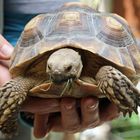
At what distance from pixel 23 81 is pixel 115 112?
324 mm

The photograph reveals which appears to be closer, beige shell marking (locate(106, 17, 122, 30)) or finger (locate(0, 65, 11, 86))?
beige shell marking (locate(106, 17, 122, 30))

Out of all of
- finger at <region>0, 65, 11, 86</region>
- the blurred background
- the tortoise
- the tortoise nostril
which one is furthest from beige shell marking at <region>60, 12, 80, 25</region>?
the blurred background

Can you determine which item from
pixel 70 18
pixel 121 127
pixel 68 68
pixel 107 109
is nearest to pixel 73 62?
pixel 68 68

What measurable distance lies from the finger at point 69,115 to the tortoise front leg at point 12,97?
4.0 inches

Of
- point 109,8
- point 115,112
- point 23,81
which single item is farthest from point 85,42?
point 109,8

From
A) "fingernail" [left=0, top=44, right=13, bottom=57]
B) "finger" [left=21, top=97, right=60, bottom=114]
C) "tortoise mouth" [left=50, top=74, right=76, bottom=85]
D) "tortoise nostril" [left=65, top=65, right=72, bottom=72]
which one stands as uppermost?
"tortoise nostril" [left=65, top=65, right=72, bottom=72]

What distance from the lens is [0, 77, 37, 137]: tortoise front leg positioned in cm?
111

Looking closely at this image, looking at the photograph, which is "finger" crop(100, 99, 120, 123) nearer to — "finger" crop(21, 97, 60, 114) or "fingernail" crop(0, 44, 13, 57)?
"finger" crop(21, 97, 60, 114)

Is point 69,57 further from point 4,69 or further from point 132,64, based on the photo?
point 4,69

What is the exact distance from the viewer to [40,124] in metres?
1.36

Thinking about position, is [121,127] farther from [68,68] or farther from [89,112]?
[68,68]

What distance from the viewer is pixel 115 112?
4.38 ft

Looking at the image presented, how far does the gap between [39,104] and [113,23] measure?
278 mm

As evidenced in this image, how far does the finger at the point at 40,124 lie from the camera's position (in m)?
1.36
